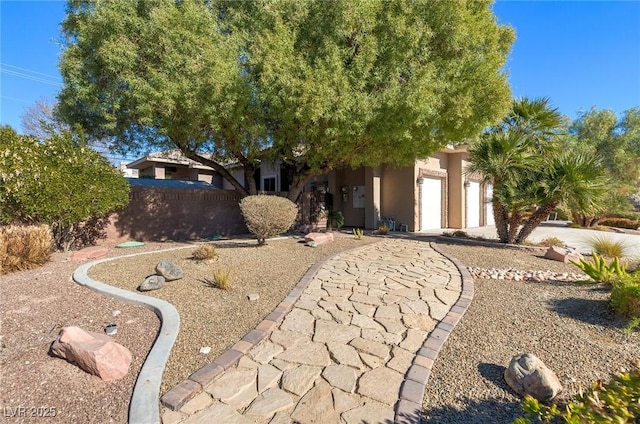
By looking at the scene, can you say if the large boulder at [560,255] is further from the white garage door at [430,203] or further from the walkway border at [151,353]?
the walkway border at [151,353]

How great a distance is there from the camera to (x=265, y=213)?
8344mm

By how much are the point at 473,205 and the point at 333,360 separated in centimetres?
1611

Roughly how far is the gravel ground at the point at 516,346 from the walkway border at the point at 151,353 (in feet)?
7.53

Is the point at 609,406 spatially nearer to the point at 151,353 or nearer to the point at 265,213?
the point at 151,353

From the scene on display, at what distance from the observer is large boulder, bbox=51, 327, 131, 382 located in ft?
9.50

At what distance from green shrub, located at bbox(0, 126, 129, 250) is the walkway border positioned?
299cm

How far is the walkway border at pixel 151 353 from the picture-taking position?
2.47 m

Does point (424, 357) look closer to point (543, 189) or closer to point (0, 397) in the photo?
point (0, 397)

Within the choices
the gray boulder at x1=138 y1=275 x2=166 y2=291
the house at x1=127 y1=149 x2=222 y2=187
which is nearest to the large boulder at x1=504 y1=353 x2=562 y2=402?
the gray boulder at x1=138 y1=275 x2=166 y2=291

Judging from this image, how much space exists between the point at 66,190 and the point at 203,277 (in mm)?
Answer: 4779

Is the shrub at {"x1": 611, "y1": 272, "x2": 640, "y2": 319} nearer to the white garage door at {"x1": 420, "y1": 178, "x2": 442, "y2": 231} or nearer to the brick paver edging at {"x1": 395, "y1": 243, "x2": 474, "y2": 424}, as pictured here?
the brick paver edging at {"x1": 395, "y1": 243, "x2": 474, "y2": 424}

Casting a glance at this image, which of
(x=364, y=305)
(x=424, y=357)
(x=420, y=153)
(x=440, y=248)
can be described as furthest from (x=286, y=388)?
(x=420, y=153)

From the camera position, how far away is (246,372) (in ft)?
9.96

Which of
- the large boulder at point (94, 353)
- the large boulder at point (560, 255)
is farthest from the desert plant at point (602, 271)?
the large boulder at point (94, 353)
